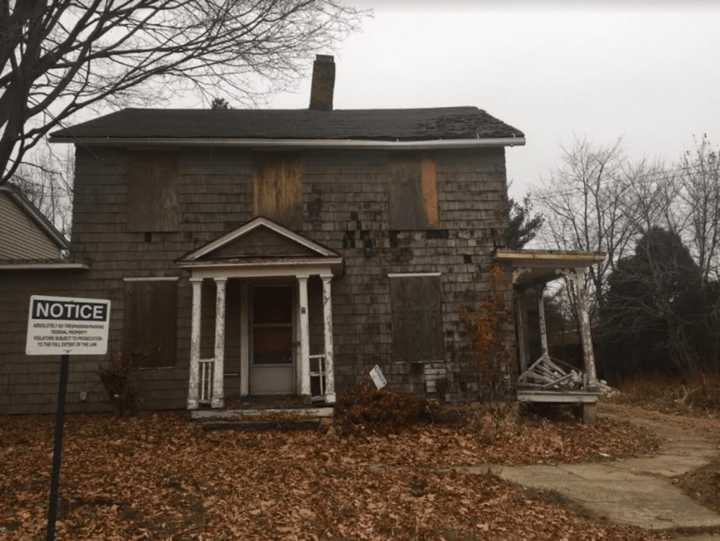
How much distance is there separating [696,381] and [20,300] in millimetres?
16885

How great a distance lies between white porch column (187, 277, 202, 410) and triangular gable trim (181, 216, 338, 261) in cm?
53

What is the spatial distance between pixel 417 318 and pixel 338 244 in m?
2.14

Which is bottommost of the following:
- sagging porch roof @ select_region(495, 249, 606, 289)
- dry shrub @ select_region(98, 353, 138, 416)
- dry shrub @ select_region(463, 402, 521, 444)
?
dry shrub @ select_region(463, 402, 521, 444)

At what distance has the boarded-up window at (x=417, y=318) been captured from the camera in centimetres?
1086

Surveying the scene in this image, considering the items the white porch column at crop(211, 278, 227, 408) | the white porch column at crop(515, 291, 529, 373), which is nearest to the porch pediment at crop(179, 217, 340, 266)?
the white porch column at crop(211, 278, 227, 408)

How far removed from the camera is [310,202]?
11.3 m

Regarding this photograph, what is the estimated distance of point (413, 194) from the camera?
1138 centimetres

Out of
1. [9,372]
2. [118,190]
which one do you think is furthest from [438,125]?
[9,372]

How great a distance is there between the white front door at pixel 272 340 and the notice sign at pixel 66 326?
6663 millimetres

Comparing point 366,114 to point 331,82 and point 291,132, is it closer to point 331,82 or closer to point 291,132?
point 331,82

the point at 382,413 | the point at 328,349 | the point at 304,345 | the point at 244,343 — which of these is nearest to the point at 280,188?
the point at 244,343

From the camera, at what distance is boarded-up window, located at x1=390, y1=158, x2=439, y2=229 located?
1125cm

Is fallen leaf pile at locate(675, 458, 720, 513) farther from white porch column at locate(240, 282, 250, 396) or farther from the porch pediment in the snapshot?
white porch column at locate(240, 282, 250, 396)

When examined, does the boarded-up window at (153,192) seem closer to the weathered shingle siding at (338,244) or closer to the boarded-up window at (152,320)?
the weathered shingle siding at (338,244)
